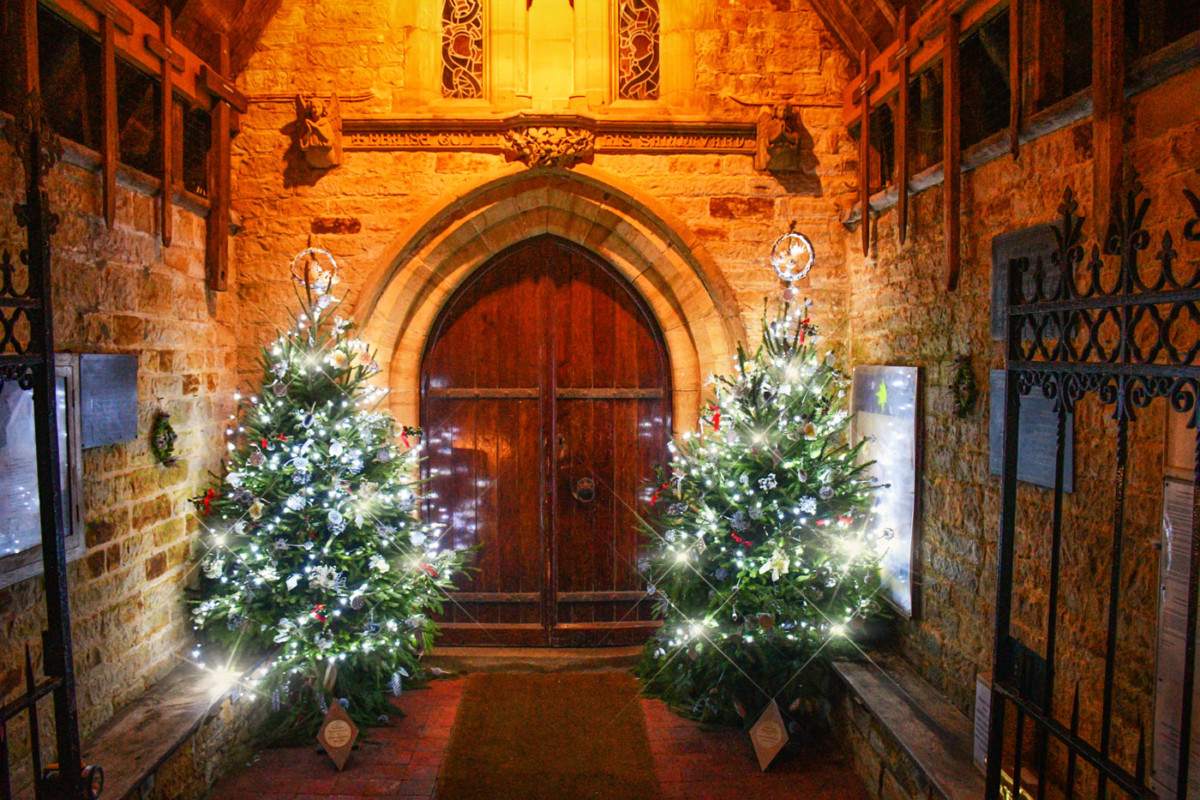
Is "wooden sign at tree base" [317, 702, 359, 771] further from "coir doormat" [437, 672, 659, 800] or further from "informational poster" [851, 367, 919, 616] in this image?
"informational poster" [851, 367, 919, 616]

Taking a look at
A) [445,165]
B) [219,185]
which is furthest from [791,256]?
[219,185]

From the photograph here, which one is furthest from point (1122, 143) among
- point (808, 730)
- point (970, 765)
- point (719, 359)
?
point (808, 730)

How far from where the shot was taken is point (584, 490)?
198 inches

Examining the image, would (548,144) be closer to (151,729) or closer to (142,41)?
(142,41)

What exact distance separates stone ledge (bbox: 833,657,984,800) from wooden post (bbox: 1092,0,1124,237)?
1.99m

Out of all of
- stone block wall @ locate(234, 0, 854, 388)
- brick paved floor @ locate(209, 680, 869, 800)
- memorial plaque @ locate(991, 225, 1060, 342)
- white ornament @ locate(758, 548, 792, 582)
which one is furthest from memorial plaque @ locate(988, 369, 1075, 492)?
stone block wall @ locate(234, 0, 854, 388)

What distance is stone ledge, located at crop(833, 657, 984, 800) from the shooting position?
111 inches

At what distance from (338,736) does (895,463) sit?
3102mm

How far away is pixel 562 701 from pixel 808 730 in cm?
139

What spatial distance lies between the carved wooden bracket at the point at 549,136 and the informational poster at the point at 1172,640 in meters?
3.25

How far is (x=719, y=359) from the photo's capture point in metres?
4.79

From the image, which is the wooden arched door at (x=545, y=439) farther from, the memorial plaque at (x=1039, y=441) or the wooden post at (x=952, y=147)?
the memorial plaque at (x=1039, y=441)

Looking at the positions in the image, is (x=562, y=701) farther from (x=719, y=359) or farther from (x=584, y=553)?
(x=719, y=359)

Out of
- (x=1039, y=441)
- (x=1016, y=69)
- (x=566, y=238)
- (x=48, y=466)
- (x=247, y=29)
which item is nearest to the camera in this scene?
(x=48, y=466)
